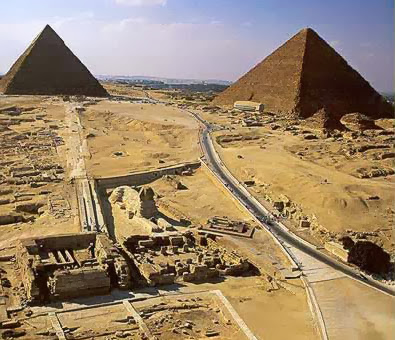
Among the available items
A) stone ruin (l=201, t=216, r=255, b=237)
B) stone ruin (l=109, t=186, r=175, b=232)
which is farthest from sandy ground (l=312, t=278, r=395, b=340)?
stone ruin (l=109, t=186, r=175, b=232)

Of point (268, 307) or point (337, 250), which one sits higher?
point (337, 250)

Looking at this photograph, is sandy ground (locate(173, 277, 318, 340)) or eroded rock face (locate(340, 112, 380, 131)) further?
eroded rock face (locate(340, 112, 380, 131))

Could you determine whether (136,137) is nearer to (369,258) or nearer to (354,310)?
(369,258)

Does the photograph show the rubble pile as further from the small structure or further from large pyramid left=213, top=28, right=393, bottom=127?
large pyramid left=213, top=28, right=393, bottom=127

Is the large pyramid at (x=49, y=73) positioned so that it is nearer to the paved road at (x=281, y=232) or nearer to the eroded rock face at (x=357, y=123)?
the eroded rock face at (x=357, y=123)

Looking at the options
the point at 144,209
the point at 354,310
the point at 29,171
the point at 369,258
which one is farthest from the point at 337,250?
the point at 29,171
